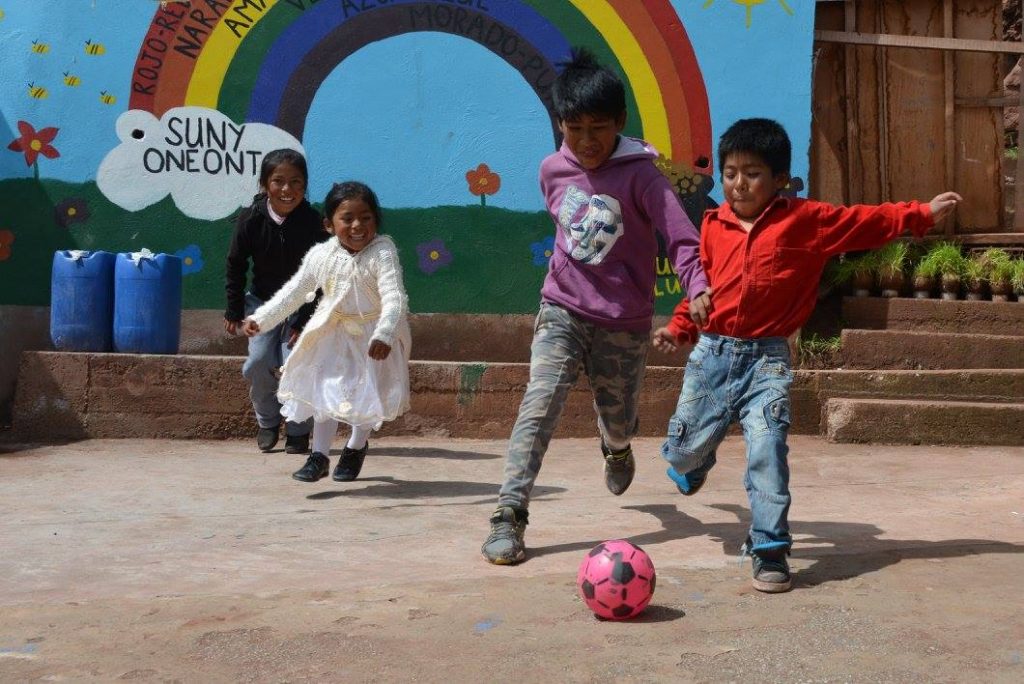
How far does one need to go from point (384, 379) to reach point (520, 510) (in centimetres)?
154

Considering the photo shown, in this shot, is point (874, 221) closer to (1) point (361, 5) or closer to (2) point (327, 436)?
(2) point (327, 436)

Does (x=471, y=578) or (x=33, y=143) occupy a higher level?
(x=33, y=143)

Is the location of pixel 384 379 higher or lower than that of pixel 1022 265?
lower

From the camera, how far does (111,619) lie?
3.32 meters

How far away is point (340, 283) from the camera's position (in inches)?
213

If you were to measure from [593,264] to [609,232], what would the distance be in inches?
5.1

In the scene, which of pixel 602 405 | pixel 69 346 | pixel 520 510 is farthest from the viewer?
pixel 69 346

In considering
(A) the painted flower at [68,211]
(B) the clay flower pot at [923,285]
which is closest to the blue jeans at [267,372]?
(A) the painted flower at [68,211]

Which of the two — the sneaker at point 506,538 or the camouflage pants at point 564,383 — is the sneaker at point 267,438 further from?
the sneaker at point 506,538

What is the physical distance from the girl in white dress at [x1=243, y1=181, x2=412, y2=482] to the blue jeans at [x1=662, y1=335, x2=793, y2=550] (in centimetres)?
168

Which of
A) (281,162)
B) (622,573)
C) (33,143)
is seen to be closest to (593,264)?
(622,573)

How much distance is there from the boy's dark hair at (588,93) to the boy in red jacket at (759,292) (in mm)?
410

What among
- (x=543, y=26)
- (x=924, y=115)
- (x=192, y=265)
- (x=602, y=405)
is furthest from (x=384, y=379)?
(x=924, y=115)

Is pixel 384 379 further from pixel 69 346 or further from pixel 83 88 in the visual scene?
pixel 83 88
